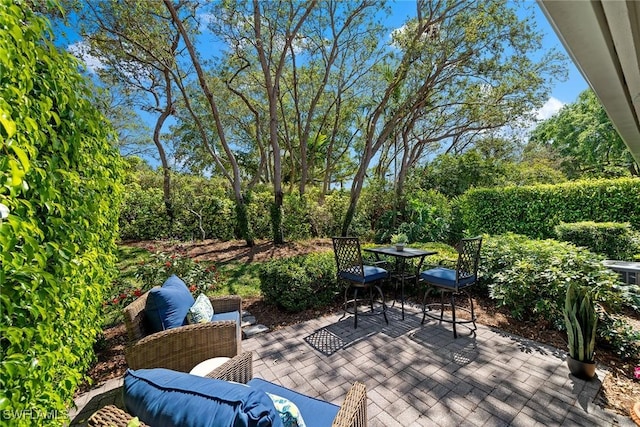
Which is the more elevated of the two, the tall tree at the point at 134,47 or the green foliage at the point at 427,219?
the tall tree at the point at 134,47

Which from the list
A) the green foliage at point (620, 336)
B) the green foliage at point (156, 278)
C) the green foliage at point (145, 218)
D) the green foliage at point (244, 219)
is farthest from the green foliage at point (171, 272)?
the green foliage at point (145, 218)

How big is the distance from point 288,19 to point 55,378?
8.10m

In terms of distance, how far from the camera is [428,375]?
2.58 meters

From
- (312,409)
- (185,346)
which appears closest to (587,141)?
(312,409)

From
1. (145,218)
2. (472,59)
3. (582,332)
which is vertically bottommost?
(582,332)

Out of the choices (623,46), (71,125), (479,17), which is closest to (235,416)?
(71,125)

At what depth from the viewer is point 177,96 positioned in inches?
367

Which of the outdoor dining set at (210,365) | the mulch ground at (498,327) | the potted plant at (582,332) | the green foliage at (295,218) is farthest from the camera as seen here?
the green foliage at (295,218)

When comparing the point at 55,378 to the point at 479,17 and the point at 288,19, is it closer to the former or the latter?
the point at 288,19

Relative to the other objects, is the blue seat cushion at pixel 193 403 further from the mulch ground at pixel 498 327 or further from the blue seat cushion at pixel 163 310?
the mulch ground at pixel 498 327

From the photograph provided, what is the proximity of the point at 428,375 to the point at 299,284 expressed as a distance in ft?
6.68

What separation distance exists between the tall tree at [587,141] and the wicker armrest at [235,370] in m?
15.6

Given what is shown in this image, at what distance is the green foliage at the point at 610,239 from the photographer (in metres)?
4.90

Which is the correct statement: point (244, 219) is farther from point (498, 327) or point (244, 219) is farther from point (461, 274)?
point (498, 327)
